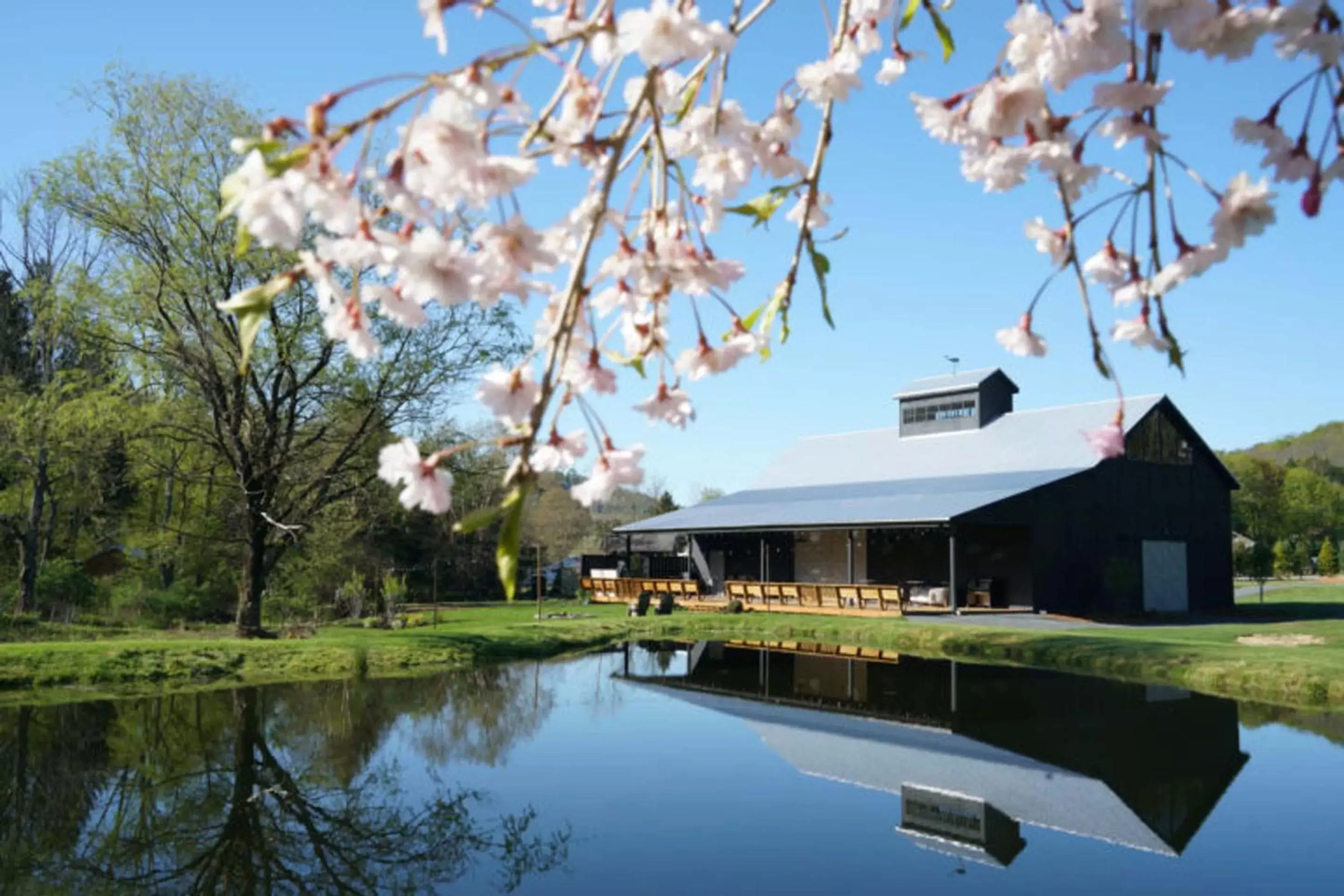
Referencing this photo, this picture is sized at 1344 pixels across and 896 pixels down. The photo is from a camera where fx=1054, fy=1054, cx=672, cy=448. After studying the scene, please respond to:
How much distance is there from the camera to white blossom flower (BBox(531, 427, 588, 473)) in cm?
167

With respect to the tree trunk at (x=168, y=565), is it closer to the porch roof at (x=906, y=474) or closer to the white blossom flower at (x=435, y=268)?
the porch roof at (x=906, y=474)

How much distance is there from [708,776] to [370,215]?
29.9 ft

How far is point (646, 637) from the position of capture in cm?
2206

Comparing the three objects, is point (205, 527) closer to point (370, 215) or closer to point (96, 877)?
point (96, 877)

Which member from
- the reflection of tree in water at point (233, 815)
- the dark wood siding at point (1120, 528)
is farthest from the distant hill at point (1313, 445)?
the reflection of tree in water at point (233, 815)

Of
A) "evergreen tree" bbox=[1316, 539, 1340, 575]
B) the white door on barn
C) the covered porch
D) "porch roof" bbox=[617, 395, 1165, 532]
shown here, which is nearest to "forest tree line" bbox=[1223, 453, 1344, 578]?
"evergreen tree" bbox=[1316, 539, 1340, 575]

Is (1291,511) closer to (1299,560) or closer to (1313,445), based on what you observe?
(1299,560)


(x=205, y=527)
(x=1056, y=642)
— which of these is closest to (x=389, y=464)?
(x=1056, y=642)

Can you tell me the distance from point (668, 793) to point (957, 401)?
22410 millimetres

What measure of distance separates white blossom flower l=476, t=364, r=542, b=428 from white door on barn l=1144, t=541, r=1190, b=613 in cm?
2655

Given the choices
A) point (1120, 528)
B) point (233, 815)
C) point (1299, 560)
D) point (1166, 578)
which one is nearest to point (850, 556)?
point (1120, 528)

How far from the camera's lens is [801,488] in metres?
31.8

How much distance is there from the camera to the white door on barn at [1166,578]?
1003 inches

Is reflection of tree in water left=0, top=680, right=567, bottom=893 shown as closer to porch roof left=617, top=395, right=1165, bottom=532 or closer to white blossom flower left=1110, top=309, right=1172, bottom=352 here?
white blossom flower left=1110, top=309, right=1172, bottom=352
